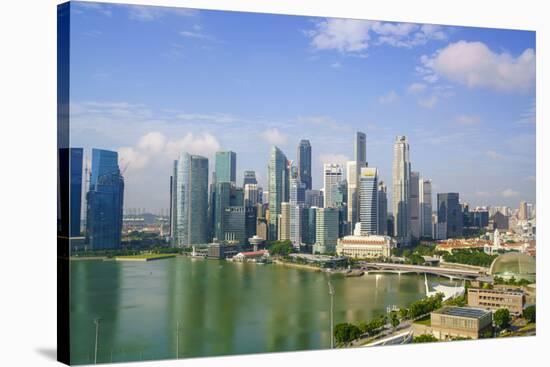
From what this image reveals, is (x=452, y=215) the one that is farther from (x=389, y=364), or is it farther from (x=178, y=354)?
(x=178, y=354)

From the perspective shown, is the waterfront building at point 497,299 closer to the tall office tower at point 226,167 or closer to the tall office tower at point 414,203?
the tall office tower at point 414,203

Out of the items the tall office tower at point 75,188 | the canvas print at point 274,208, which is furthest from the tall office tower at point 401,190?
the tall office tower at point 75,188

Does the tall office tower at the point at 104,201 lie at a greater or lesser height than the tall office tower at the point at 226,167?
lesser

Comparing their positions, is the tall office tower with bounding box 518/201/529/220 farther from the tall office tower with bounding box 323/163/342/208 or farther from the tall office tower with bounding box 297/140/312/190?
the tall office tower with bounding box 297/140/312/190

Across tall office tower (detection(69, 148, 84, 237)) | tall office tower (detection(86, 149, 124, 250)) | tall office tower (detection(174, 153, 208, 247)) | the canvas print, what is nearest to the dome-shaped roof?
the canvas print

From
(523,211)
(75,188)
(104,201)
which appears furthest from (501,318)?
(75,188)

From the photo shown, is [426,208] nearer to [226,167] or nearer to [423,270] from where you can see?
[423,270]

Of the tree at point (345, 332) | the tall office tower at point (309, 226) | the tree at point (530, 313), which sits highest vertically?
the tall office tower at point (309, 226)
